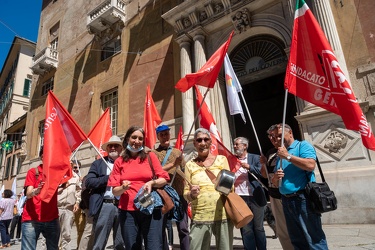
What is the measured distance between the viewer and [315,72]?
3203 millimetres

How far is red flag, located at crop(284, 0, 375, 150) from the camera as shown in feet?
9.72

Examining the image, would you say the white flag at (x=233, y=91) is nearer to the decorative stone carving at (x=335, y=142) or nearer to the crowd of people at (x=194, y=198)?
the crowd of people at (x=194, y=198)

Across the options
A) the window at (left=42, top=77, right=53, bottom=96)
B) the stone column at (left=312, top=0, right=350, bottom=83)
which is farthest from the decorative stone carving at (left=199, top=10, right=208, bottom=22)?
the window at (left=42, top=77, right=53, bottom=96)

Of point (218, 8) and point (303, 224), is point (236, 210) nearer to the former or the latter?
point (303, 224)

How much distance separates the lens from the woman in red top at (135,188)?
2.54m

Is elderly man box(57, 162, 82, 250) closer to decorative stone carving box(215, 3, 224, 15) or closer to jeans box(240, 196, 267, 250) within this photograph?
jeans box(240, 196, 267, 250)

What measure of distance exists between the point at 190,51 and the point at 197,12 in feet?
4.58

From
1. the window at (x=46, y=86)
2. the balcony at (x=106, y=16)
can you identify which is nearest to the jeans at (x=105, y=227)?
the balcony at (x=106, y=16)

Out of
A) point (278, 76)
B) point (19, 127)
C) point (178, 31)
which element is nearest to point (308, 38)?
point (278, 76)

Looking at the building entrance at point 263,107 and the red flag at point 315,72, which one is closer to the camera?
the red flag at point 315,72

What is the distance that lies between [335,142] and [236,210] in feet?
→ 14.7

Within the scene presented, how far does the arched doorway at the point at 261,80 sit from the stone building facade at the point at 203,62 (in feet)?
0.11

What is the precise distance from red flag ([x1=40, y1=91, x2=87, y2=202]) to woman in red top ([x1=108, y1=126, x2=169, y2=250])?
135cm

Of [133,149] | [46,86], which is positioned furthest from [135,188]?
[46,86]
